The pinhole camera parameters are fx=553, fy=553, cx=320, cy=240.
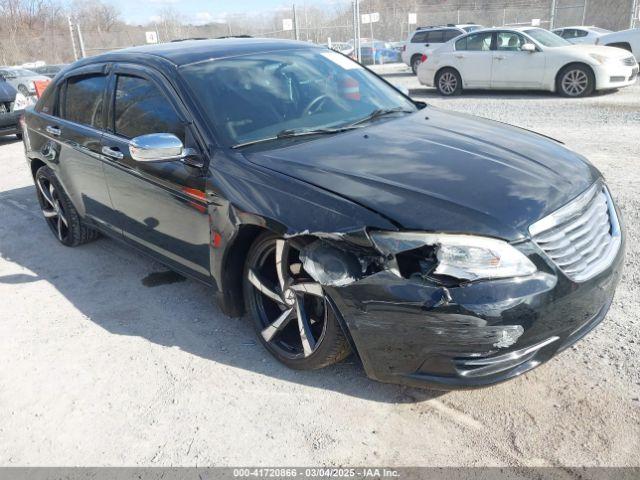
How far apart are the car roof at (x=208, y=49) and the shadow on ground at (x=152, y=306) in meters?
1.65

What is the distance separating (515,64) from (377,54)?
557 inches

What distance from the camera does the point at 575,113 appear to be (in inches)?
388

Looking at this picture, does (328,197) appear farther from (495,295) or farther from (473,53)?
(473,53)

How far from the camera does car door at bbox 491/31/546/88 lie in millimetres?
11867

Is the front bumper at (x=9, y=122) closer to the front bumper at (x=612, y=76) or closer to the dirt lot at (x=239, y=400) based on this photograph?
the dirt lot at (x=239, y=400)

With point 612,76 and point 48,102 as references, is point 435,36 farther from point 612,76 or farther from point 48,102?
point 48,102

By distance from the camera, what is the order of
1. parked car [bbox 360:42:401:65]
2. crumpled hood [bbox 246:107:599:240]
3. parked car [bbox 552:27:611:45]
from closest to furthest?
crumpled hood [bbox 246:107:599:240], parked car [bbox 552:27:611:45], parked car [bbox 360:42:401:65]

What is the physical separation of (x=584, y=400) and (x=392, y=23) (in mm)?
36383

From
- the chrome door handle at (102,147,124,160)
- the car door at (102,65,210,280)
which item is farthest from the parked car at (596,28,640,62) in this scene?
the chrome door handle at (102,147,124,160)

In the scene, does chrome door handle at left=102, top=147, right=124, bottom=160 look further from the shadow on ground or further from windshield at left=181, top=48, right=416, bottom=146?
the shadow on ground

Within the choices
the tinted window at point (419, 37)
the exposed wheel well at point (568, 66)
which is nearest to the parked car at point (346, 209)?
the exposed wheel well at point (568, 66)

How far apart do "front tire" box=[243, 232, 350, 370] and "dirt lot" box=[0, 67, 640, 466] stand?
148 mm

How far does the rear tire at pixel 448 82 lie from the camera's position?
13.2 metres

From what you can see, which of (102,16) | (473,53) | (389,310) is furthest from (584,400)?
(102,16)
